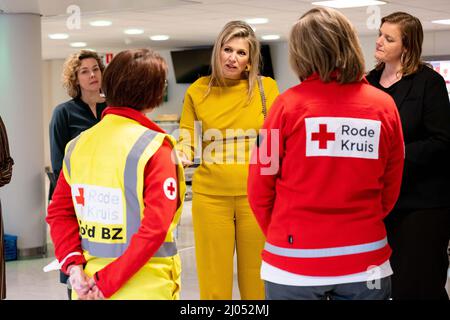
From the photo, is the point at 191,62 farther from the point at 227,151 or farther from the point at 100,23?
the point at 227,151

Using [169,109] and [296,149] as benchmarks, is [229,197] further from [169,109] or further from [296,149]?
[169,109]

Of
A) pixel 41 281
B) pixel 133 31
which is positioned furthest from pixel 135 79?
pixel 133 31

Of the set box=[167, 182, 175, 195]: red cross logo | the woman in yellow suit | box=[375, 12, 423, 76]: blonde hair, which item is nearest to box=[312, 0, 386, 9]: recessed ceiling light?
the woman in yellow suit

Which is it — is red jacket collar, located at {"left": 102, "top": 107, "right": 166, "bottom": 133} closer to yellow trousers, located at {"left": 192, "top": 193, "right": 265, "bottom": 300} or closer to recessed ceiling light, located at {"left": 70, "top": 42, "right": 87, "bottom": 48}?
yellow trousers, located at {"left": 192, "top": 193, "right": 265, "bottom": 300}

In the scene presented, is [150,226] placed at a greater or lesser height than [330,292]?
greater

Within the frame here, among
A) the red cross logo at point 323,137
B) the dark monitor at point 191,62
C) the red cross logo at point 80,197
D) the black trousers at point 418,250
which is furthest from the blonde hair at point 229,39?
the dark monitor at point 191,62

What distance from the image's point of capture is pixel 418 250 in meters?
3.04

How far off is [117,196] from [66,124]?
2.12 metres

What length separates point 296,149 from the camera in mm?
2102

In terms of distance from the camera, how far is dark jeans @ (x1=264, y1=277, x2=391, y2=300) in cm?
213

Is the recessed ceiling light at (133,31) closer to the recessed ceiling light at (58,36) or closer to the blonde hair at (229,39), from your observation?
the recessed ceiling light at (58,36)

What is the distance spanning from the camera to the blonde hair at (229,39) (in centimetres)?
331
